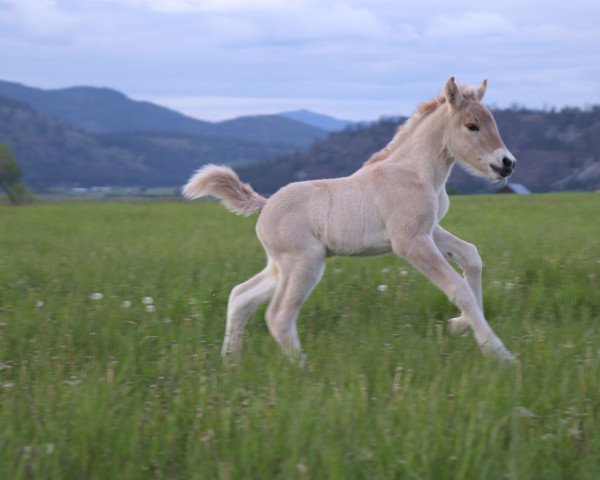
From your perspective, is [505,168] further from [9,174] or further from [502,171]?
[9,174]

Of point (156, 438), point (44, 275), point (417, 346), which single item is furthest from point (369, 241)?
point (44, 275)

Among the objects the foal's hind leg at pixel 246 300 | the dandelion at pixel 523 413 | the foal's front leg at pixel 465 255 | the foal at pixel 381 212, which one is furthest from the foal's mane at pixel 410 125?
the dandelion at pixel 523 413

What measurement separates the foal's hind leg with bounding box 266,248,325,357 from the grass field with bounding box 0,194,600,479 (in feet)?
0.53

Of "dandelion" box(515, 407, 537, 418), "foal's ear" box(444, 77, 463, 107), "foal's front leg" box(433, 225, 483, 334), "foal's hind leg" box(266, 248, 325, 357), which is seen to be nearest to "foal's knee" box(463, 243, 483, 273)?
"foal's front leg" box(433, 225, 483, 334)

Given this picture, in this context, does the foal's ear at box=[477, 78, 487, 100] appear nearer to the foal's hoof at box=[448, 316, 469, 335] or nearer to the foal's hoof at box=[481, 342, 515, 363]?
the foal's hoof at box=[448, 316, 469, 335]

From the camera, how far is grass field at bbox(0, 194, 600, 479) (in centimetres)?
389

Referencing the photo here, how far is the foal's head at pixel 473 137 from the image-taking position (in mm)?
6555

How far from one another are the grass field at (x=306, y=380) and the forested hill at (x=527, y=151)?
72557mm

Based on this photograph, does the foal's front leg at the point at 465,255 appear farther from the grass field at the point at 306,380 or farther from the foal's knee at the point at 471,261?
the grass field at the point at 306,380

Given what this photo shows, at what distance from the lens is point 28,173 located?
17725 centimetres

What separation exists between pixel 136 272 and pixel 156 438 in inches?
214

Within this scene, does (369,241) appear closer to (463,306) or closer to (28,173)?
(463,306)

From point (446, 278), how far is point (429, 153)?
0.98 meters

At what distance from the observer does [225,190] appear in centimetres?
688
